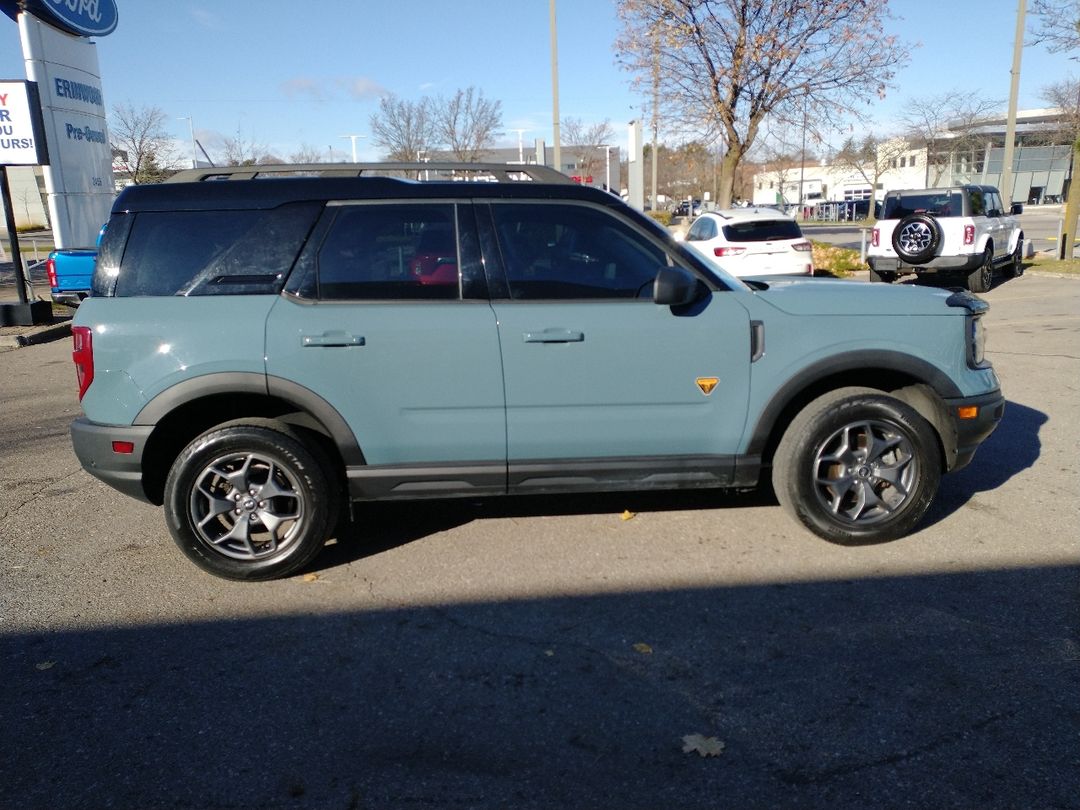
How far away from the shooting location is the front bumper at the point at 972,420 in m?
4.23

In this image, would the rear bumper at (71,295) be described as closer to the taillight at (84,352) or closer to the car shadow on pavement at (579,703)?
the taillight at (84,352)

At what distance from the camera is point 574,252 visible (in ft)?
13.4

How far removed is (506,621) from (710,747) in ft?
3.79

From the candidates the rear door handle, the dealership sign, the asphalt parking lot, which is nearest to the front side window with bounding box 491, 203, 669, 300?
the rear door handle

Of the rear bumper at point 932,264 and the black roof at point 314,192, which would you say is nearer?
the black roof at point 314,192

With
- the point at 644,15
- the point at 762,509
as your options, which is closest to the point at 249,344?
the point at 762,509

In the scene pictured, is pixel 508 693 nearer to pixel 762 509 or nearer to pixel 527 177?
pixel 762 509

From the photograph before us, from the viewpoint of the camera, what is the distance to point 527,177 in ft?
14.7

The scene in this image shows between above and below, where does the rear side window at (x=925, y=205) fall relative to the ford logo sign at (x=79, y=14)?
below

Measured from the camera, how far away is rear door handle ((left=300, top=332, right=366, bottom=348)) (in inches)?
153

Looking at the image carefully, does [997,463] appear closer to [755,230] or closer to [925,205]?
[755,230]

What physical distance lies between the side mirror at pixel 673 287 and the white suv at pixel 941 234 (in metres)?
12.3

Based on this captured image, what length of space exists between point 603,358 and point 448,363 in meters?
0.75

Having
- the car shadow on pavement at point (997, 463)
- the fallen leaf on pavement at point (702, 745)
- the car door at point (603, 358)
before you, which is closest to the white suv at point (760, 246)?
the car shadow on pavement at point (997, 463)
